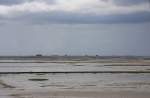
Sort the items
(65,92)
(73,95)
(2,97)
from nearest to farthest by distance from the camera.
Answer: (2,97) → (73,95) → (65,92)

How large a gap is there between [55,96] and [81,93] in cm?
274

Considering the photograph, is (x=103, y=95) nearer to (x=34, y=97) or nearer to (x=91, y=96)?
(x=91, y=96)

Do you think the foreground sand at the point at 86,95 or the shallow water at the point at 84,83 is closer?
the foreground sand at the point at 86,95

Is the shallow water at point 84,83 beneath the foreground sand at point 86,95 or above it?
above

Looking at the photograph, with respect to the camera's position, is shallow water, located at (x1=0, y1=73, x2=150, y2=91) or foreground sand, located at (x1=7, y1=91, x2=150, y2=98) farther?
shallow water, located at (x1=0, y1=73, x2=150, y2=91)

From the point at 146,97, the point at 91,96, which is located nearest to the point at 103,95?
the point at 91,96

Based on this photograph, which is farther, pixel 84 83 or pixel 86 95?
pixel 84 83

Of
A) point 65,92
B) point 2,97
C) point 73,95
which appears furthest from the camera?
point 65,92

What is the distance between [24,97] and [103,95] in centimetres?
568

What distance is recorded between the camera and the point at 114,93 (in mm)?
29141

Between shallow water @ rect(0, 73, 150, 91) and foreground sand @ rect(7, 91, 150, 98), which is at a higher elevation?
shallow water @ rect(0, 73, 150, 91)

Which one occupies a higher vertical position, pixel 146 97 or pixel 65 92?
pixel 65 92

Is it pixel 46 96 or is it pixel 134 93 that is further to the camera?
pixel 134 93

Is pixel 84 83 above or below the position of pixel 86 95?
above
